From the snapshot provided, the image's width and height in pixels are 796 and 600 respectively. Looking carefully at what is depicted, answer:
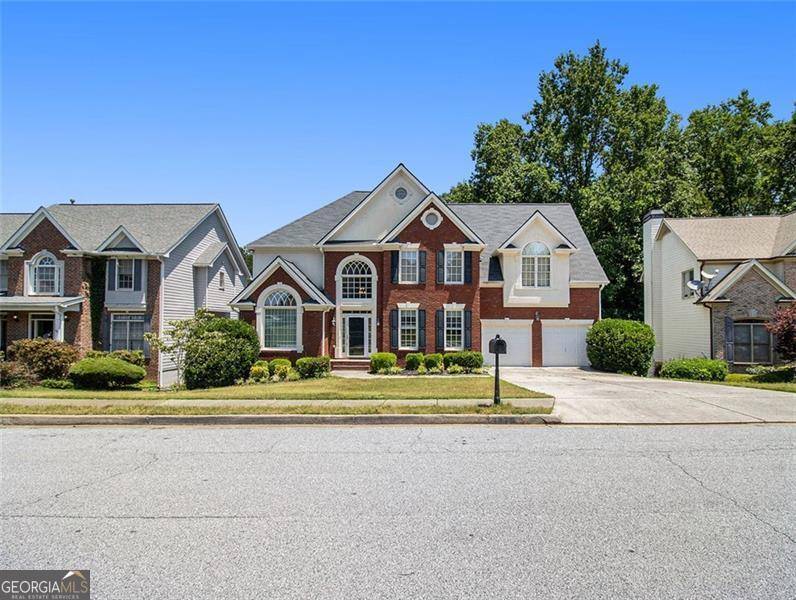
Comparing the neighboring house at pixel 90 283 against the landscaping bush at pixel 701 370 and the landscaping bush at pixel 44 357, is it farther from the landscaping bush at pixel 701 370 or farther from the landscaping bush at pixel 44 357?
the landscaping bush at pixel 701 370

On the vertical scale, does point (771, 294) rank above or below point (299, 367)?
above

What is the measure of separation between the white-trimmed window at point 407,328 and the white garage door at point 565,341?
6646 millimetres

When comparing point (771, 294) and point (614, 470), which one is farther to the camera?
point (771, 294)

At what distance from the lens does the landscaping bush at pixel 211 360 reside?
21031mm

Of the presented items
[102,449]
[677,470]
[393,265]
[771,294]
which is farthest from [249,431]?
[771,294]

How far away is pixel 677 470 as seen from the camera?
8.03 metres

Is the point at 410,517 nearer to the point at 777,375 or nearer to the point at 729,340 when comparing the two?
the point at 777,375

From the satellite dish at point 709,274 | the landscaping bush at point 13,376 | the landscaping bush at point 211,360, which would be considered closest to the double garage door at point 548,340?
the satellite dish at point 709,274

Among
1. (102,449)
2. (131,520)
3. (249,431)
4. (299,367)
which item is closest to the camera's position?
(131,520)

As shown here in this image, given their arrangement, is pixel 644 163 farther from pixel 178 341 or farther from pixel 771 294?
pixel 178 341

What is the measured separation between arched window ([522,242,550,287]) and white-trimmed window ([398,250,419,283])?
5.52 m

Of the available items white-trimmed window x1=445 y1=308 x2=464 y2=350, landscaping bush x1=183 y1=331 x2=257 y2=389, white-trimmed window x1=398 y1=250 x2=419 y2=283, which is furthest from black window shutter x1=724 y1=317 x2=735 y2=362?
landscaping bush x1=183 y1=331 x2=257 y2=389

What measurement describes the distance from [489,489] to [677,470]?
2844 mm

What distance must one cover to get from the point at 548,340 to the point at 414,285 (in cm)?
741
